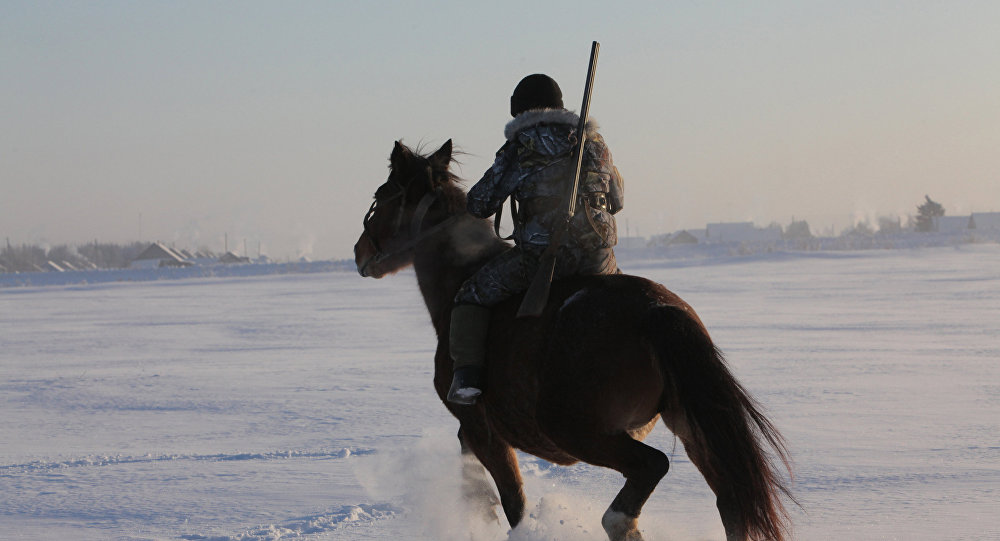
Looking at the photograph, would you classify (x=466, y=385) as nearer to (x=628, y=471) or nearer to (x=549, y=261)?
(x=549, y=261)

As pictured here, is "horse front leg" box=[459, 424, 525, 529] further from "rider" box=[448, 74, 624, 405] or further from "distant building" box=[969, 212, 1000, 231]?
"distant building" box=[969, 212, 1000, 231]

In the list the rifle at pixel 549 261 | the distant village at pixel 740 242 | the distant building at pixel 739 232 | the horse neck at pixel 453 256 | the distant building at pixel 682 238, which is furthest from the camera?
the distant building at pixel 739 232

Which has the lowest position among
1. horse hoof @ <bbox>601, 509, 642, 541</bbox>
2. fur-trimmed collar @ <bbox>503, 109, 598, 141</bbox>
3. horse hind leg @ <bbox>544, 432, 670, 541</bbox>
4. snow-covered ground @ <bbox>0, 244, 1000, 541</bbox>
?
snow-covered ground @ <bbox>0, 244, 1000, 541</bbox>

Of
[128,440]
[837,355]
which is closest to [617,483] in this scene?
[128,440]

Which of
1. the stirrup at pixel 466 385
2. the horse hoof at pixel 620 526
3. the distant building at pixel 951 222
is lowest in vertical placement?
the horse hoof at pixel 620 526

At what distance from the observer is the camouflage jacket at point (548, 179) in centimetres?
376

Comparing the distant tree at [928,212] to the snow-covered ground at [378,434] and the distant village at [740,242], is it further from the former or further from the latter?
the snow-covered ground at [378,434]

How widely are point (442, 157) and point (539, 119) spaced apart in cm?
75

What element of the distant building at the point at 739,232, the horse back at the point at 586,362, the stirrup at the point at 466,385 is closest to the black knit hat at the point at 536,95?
the horse back at the point at 586,362

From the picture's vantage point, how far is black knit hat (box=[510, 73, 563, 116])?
156 inches

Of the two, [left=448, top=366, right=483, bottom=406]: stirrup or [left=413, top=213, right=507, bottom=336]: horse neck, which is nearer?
[left=448, top=366, right=483, bottom=406]: stirrup

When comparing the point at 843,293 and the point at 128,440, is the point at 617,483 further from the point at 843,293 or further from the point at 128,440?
the point at 843,293

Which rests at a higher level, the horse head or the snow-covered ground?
the horse head

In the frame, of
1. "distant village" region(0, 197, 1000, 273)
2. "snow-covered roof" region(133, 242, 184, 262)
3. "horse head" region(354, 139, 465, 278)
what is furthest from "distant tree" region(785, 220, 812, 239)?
"horse head" region(354, 139, 465, 278)
